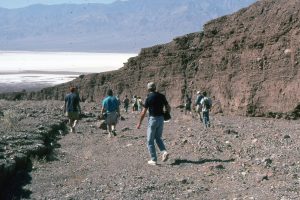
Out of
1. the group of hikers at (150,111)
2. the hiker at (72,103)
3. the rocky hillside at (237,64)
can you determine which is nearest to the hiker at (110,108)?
the group of hikers at (150,111)

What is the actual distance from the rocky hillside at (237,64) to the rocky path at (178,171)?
12330 mm

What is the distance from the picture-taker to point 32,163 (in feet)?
42.6

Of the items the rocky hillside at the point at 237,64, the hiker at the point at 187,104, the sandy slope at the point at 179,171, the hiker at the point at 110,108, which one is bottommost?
the sandy slope at the point at 179,171

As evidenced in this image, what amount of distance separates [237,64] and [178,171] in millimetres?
21833

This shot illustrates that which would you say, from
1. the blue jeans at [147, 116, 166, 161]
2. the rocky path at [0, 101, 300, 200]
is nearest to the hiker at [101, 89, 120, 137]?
the rocky path at [0, 101, 300, 200]

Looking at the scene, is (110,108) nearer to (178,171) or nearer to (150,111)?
(150,111)

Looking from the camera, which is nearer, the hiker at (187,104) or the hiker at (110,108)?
the hiker at (110,108)

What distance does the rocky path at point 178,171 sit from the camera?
9906mm

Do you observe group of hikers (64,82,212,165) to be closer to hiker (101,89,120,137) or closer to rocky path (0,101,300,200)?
hiker (101,89,120,137)

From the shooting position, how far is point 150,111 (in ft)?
39.9

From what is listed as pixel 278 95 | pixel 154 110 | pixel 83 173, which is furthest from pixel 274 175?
pixel 278 95

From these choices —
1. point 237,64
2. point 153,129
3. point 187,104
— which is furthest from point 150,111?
point 187,104

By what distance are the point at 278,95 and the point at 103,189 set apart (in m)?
19.4

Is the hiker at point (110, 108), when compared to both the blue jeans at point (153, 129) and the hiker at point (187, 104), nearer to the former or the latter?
the blue jeans at point (153, 129)
